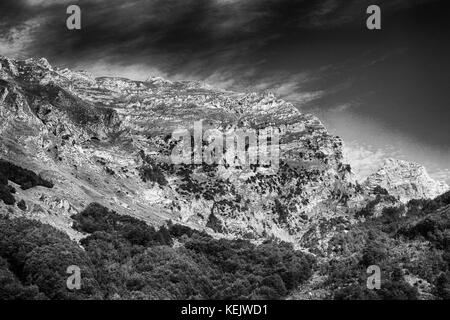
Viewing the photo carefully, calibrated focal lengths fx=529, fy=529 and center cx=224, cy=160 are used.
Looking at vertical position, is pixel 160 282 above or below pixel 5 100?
below

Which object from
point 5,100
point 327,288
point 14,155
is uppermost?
point 5,100

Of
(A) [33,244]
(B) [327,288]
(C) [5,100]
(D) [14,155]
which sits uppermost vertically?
Answer: (C) [5,100]

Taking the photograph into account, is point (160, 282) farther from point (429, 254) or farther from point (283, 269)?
point (429, 254)

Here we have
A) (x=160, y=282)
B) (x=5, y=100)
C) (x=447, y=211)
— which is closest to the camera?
(x=160, y=282)

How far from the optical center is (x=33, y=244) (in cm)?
8656
